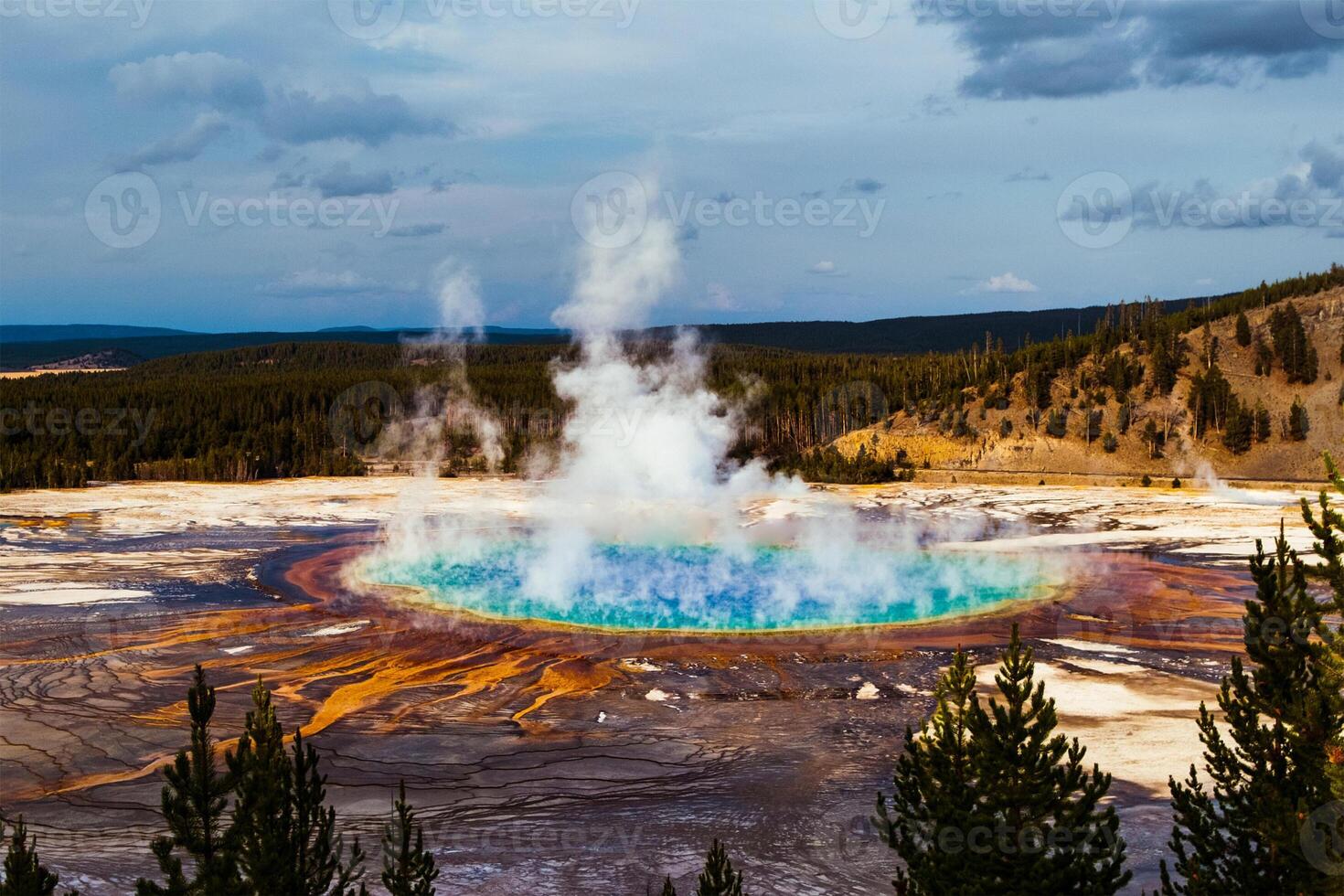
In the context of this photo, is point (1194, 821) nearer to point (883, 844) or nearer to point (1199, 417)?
point (883, 844)

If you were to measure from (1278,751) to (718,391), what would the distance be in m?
83.2

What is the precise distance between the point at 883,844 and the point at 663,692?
759 centimetres

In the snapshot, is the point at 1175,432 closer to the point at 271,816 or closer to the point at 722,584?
the point at 722,584

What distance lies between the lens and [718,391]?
9325cm

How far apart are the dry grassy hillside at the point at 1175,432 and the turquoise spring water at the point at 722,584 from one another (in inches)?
1349

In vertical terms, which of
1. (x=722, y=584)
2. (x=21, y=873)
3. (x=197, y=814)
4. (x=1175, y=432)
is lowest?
(x=722, y=584)

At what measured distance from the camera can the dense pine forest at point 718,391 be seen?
2862 inches

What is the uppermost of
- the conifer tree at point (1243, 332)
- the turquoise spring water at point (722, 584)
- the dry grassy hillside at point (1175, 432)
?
the conifer tree at point (1243, 332)

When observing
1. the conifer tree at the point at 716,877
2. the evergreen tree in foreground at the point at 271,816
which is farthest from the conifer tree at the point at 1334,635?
the evergreen tree in foreground at the point at 271,816

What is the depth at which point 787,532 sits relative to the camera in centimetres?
4491

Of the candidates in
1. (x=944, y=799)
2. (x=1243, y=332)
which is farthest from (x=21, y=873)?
(x=1243, y=332)

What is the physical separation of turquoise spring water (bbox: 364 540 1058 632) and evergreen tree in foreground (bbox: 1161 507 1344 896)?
1705 centimetres

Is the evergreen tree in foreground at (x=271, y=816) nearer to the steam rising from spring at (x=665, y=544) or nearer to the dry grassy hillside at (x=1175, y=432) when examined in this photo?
the steam rising from spring at (x=665, y=544)

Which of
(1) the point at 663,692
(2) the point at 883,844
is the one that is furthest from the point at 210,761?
(1) the point at 663,692
